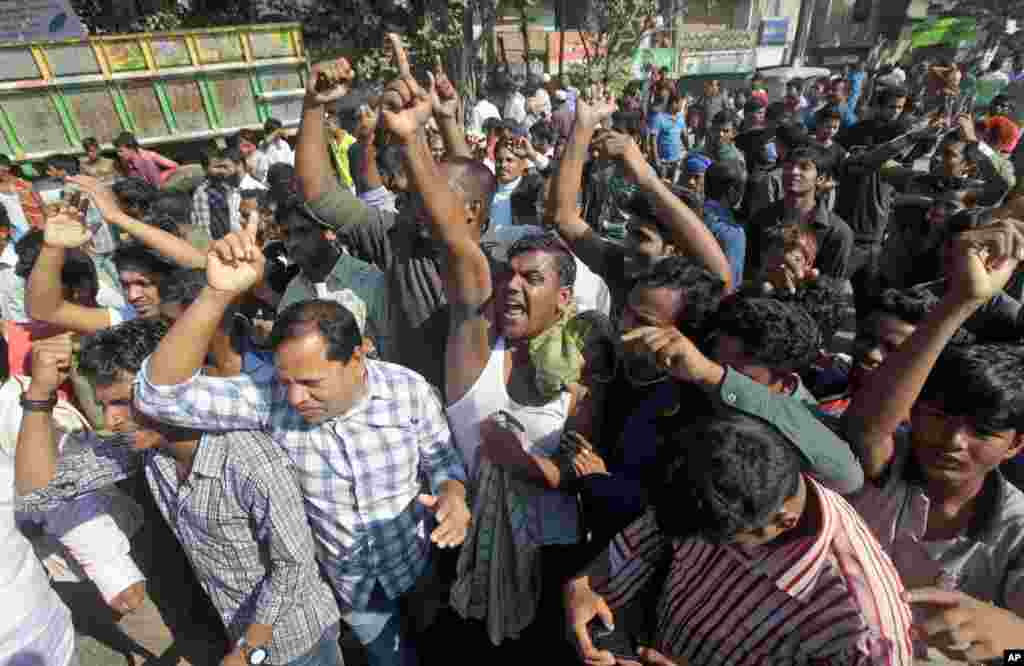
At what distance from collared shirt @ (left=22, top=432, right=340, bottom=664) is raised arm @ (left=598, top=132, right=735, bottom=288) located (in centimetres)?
185

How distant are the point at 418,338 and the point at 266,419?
2.89ft

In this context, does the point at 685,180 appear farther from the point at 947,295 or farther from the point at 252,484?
the point at 252,484

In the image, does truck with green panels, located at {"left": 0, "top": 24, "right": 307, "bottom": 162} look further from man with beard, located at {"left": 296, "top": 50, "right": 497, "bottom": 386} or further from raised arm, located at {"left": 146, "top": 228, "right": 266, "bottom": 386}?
raised arm, located at {"left": 146, "top": 228, "right": 266, "bottom": 386}

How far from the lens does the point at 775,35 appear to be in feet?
82.1

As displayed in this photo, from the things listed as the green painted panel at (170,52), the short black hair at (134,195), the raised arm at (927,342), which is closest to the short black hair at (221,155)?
the short black hair at (134,195)

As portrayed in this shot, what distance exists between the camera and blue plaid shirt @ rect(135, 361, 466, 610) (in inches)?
71.1

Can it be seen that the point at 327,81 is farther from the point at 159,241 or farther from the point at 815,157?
the point at 815,157

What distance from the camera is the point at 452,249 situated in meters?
1.85

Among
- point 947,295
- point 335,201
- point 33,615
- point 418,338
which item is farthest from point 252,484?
point 947,295

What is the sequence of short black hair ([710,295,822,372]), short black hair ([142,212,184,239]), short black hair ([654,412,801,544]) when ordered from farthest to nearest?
short black hair ([142,212,184,239]) → short black hair ([710,295,822,372]) → short black hair ([654,412,801,544])

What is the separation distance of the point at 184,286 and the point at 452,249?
3.72 ft

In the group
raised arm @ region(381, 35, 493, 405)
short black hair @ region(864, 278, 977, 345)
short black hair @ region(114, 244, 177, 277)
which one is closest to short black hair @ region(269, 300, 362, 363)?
raised arm @ region(381, 35, 493, 405)

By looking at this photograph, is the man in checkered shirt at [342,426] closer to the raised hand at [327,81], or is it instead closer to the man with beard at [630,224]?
the raised hand at [327,81]

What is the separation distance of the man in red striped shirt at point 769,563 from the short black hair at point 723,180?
10.8ft
